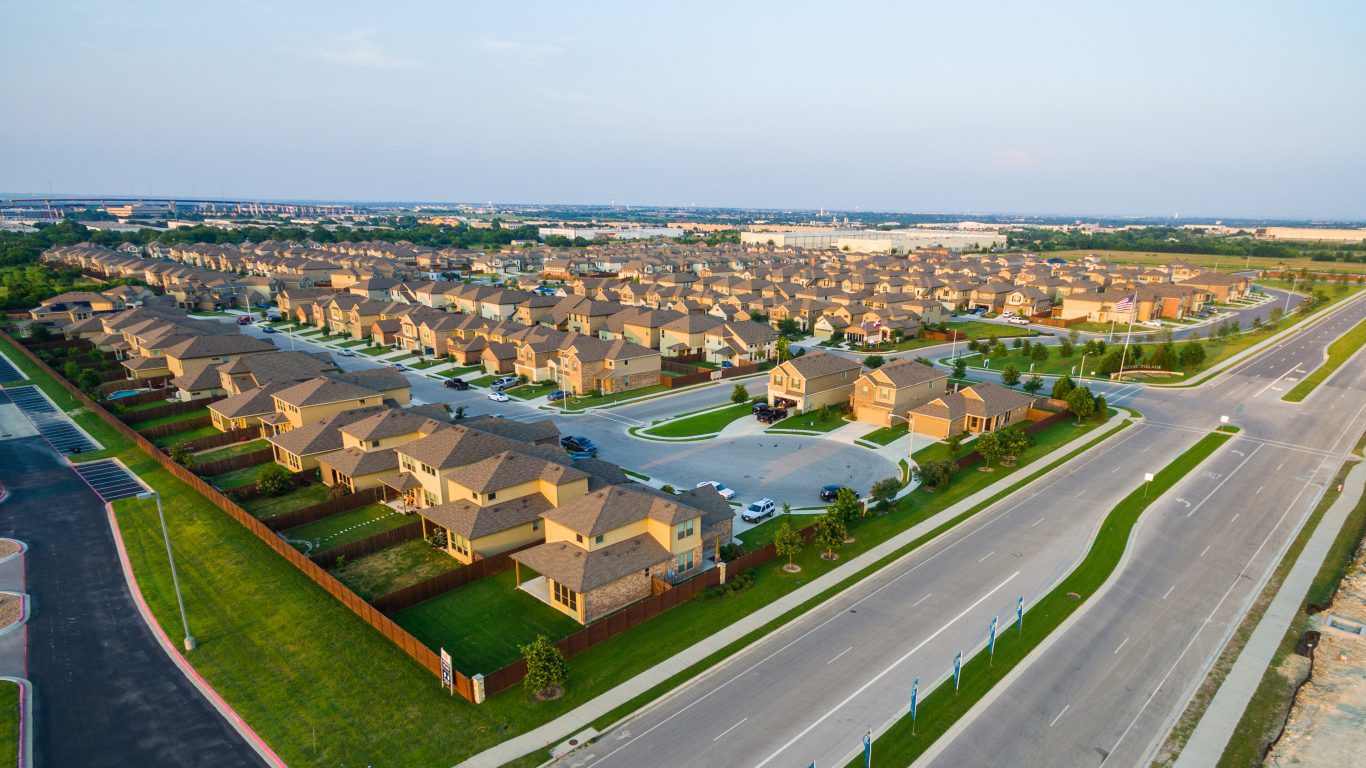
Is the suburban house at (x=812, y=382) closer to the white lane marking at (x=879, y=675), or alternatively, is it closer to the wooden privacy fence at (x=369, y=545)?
the white lane marking at (x=879, y=675)

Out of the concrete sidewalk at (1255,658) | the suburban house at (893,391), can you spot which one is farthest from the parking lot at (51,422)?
the concrete sidewalk at (1255,658)

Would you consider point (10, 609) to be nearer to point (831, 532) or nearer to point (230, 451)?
point (230, 451)

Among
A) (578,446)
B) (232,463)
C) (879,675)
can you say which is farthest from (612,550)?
(232,463)

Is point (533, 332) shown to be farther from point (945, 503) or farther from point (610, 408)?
point (945, 503)

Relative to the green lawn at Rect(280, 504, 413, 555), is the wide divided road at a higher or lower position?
higher

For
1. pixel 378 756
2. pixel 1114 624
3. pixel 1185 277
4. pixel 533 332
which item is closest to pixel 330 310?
pixel 533 332

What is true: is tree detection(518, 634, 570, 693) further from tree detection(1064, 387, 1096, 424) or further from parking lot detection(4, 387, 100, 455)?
tree detection(1064, 387, 1096, 424)

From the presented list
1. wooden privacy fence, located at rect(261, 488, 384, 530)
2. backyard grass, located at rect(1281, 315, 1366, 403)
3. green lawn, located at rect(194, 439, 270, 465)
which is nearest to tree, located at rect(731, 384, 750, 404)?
wooden privacy fence, located at rect(261, 488, 384, 530)

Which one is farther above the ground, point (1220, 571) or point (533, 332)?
point (533, 332)
